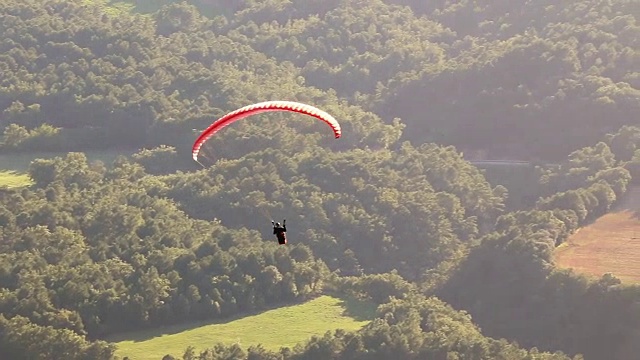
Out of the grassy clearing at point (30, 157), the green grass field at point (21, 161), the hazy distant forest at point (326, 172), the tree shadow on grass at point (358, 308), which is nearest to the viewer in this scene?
the hazy distant forest at point (326, 172)

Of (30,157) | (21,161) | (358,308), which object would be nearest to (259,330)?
(358,308)

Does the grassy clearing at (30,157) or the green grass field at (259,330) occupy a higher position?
the grassy clearing at (30,157)

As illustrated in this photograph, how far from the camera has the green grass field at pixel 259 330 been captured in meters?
65.7

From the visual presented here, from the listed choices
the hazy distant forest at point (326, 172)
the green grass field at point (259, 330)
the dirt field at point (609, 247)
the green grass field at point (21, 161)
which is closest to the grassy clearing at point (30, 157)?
the green grass field at point (21, 161)

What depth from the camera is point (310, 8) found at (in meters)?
135

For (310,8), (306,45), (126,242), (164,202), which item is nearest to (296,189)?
Result: (164,202)

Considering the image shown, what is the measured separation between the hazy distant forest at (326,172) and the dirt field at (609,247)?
115 centimetres

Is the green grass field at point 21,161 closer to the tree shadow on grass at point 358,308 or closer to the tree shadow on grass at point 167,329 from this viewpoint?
the tree shadow on grass at point 167,329

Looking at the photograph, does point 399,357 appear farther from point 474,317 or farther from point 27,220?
point 27,220

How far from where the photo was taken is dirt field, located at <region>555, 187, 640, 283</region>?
7275 centimetres

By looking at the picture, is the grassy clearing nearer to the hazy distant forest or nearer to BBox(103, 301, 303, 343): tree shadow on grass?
the hazy distant forest

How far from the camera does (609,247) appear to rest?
250 feet

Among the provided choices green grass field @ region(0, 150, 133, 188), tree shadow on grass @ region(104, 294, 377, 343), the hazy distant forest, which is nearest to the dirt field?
the hazy distant forest

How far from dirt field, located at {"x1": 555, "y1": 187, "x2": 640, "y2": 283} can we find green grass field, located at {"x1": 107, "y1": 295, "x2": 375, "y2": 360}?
41.9ft
